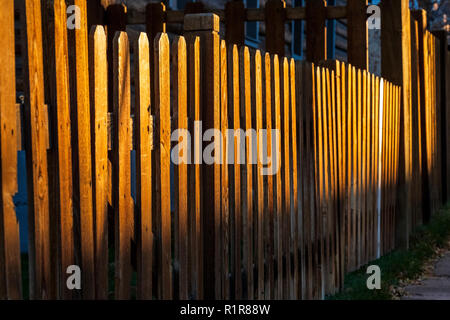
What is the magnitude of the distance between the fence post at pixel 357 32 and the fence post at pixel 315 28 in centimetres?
23

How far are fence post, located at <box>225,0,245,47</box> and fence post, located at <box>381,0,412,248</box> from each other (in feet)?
4.48

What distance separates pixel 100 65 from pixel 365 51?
4279 millimetres

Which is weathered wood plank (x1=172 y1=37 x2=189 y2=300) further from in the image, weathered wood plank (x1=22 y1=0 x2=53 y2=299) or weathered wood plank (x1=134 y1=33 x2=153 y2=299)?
weathered wood plank (x1=22 y1=0 x2=53 y2=299)

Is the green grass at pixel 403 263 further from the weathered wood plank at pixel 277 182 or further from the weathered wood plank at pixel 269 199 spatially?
the weathered wood plank at pixel 269 199

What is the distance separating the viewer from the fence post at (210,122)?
3.01m

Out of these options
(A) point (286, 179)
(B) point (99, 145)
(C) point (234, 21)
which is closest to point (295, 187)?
(A) point (286, 179)

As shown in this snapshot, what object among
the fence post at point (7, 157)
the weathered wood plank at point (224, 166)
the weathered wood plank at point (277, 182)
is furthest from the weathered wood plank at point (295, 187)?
the fence post at point (7, 157)

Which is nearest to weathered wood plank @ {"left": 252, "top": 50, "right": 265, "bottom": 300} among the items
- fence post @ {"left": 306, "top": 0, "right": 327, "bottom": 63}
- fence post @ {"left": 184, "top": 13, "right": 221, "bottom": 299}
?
fence post @ {"left": 184, "top": 13, "right": 221, "bottom": 299}

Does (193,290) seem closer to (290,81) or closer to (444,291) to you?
(290,81)

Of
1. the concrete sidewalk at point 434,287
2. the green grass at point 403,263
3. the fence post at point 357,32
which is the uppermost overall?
the fence post at point 357,32

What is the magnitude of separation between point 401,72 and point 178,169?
4.46m

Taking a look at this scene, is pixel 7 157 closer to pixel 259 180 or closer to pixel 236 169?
pixel 236 169

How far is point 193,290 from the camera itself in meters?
3.01

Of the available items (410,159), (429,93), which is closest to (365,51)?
(410,159)
